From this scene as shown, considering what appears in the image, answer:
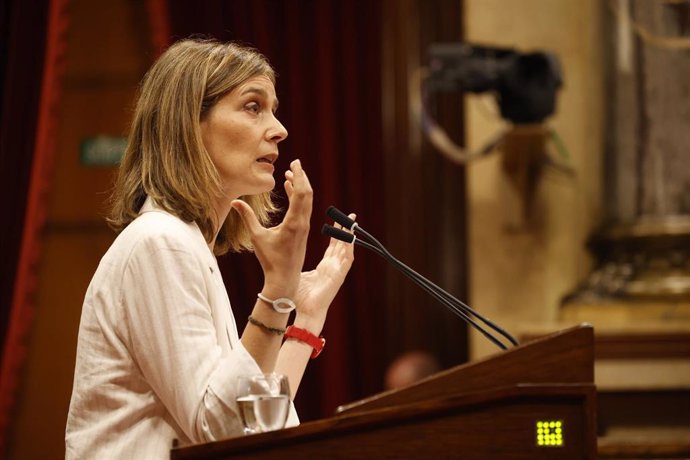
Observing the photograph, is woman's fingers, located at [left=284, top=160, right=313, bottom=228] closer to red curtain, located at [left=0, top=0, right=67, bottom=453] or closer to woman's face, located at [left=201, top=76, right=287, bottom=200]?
woman's face, located at [left=201, top=76, right=287, bottom=200]

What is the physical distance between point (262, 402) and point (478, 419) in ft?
1.02

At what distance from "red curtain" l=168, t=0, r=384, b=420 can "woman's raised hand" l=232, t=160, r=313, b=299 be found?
9.80 feet

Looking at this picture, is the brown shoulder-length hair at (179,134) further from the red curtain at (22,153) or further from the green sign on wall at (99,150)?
the green sign on wall at (99,150)

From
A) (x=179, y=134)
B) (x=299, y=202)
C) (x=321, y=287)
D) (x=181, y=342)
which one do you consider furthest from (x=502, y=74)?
(x=181, y=342)

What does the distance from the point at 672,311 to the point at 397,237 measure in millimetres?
1245

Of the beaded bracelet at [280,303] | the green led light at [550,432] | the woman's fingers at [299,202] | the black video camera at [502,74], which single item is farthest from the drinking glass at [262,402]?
the black video camera at [502,74]

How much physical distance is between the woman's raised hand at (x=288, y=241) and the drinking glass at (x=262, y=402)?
0.52 ft

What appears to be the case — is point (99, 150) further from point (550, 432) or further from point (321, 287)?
point (550, 432)

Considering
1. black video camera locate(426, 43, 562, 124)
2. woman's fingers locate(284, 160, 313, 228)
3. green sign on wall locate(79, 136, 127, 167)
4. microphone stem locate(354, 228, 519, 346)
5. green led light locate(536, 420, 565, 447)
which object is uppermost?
black video camera locate(426, 43, 562, 124)

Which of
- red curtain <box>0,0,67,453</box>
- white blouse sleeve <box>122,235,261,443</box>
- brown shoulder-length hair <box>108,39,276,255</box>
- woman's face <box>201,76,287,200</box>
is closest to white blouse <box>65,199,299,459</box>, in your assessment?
white blouse sleeve <box>122,235,261,443</box>

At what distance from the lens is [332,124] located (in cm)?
468

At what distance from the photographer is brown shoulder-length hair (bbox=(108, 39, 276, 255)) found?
184 centimetres

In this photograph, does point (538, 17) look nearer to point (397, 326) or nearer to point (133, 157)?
point (397, 326)

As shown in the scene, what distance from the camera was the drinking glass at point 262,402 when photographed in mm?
1514
